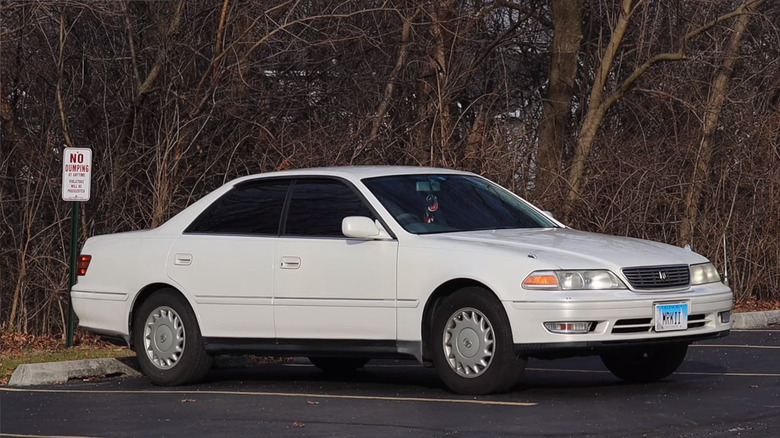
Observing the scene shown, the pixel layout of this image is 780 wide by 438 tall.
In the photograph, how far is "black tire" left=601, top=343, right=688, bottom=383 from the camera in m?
10.5

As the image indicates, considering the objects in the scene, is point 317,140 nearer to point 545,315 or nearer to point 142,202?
point 142,202

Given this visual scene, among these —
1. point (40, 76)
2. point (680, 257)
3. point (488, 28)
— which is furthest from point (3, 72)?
point (680, 257)

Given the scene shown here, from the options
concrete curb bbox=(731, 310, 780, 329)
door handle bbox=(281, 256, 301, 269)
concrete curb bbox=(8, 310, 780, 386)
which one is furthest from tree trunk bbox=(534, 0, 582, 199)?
door handle bbox=(281, 256, 301, 269)

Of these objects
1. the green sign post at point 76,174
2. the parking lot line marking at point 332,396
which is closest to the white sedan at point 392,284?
the parking lot line marking at point 332,396

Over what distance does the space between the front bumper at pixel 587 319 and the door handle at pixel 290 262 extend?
1.73m

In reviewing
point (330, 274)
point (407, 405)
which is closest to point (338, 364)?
point (330, 274)

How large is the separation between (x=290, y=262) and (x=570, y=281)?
2167mm

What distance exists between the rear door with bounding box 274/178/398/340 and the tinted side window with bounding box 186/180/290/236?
6.5 inches

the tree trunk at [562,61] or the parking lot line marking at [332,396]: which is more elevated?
the tree trunk at [562,61]

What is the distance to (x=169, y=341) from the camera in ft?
36.4

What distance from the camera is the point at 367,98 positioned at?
1930 centimetres

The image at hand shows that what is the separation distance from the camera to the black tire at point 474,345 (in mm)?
9523

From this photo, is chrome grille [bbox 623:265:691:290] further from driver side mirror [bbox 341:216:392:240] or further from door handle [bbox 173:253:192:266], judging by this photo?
door handle [bbox 173:253:192:266]

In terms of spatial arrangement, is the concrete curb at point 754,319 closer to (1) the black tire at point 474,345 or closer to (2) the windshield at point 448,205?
(2) the windshield at point 448,205
